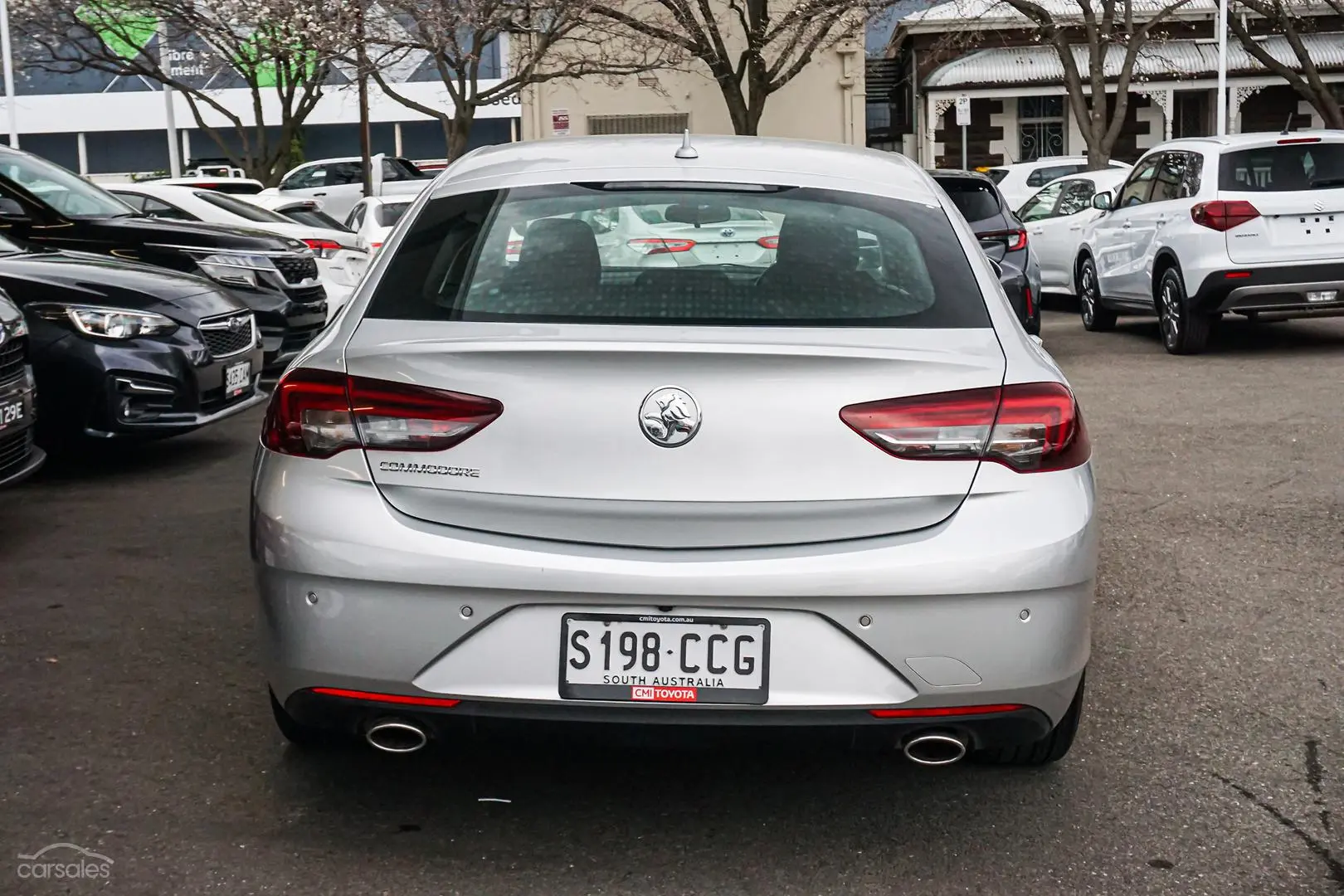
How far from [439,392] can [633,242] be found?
86 centimetres

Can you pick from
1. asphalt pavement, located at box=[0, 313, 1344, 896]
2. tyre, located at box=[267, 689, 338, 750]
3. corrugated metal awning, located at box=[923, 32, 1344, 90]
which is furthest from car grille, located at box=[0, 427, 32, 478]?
corrugated metal awning, located at box=[923, 32, 1344, 90]

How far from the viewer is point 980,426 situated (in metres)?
3.18

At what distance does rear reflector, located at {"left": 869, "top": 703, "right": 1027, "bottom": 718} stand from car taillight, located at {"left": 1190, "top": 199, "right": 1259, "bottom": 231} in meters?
9.50

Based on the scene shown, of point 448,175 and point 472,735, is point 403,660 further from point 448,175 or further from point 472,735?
point 448,175

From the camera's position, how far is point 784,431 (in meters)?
3.09

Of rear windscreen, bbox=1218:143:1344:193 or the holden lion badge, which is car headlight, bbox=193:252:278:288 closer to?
rear windscreen, bbox=1218:143:1344:193

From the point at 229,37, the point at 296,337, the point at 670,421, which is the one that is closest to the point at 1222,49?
the point at 229,37

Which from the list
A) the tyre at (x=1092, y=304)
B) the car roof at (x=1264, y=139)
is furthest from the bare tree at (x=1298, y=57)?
the car roof at (x=1264, y=139)

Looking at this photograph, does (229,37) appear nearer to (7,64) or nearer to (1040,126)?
(7,64)

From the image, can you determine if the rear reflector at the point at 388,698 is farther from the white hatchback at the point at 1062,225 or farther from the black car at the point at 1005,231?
the white hatchback at the point at 1062,225

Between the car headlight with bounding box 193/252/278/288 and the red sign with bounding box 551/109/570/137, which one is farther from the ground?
the red sign with bounding box 551/109/570/137

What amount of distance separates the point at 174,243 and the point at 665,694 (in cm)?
826

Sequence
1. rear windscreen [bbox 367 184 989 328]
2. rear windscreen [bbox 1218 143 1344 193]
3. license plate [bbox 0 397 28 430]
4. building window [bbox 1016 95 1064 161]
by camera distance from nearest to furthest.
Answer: rear windscreen [bbox 367 184 989 328] → license plate [bbox 0 397 28 430] → rear windscreen [bbox 1218 143 1344 193] → building window [bbox 1016 95 1064 161]

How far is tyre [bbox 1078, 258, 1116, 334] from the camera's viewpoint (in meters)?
14.6
